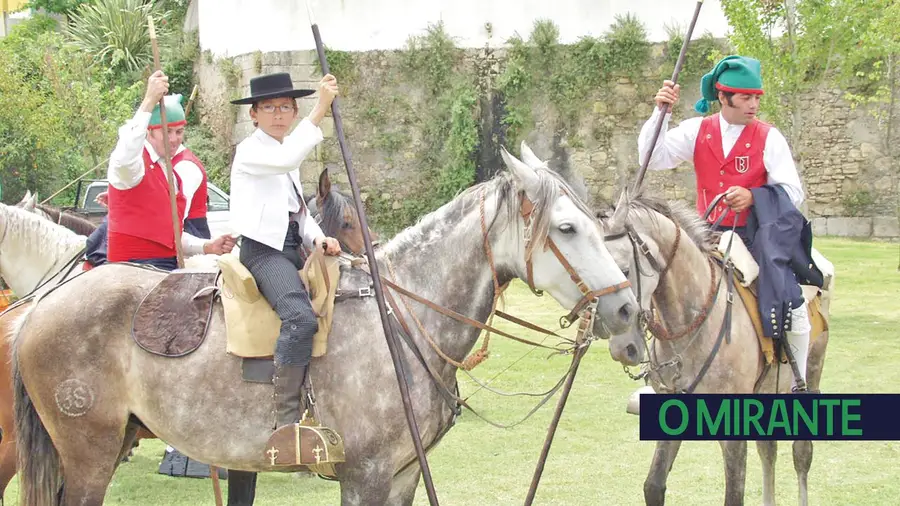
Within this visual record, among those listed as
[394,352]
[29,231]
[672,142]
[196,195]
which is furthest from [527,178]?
[29,231]

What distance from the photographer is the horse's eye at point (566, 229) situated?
4508 mm

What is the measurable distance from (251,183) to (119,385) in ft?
3.58

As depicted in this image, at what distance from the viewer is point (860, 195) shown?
955 inches

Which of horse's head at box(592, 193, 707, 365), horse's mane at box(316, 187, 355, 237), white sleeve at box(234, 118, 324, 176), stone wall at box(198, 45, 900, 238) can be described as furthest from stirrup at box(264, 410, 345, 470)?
stone wall at box(198, 45, 900, 238)

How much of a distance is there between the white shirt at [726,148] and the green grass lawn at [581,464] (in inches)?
86.8

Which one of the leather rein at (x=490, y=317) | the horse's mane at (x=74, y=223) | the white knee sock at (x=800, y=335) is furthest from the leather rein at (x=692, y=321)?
the horse's mane at (x=74, y=223)

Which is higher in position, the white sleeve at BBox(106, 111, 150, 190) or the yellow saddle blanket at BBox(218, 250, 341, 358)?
the white sleeve at BBox(106, 111, 150, 190)

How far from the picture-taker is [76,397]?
4797mm

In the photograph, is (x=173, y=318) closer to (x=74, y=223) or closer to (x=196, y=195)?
(x=196, y=195)

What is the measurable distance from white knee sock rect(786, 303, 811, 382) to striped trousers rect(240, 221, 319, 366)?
2910 millimetres

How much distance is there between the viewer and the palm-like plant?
85.6ft

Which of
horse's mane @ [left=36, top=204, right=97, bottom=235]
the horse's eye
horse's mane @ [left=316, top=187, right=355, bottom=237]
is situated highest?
the horse's eye

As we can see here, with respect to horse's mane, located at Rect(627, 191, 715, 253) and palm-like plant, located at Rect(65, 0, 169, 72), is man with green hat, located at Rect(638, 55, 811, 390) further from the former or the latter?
palm-like plant, located at Rect(65, 0, 169, 72)

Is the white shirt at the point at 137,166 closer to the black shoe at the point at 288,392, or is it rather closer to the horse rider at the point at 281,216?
the horse rider at the point at 281,216
